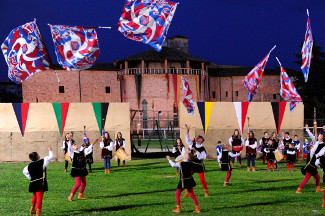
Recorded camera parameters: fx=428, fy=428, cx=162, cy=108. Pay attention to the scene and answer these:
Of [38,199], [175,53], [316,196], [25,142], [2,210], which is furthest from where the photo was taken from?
[175,53]

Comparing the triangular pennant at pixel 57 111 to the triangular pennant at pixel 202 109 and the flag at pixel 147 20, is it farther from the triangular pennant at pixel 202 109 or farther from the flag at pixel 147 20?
the flag at pixel 147 20

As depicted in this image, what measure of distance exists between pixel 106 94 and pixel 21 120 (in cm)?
3764

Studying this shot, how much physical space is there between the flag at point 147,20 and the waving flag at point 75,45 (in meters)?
2.01

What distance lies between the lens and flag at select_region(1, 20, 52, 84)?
48.8 feet

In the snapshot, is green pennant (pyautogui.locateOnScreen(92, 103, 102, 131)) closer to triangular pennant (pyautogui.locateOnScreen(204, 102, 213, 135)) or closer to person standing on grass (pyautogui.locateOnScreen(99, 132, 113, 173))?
person standing on grass (pyautogui.locateOnScreen(99, 132, 113, 173))

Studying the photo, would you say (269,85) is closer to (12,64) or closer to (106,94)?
(106,94)

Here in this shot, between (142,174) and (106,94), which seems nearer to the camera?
(142,174)

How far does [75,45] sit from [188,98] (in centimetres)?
888

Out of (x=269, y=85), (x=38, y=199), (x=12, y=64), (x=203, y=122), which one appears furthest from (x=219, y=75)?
(x=38, y=199)

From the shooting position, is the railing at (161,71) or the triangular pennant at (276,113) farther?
the railing at (161,71)

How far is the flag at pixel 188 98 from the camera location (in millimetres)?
21506

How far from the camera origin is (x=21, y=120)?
24078mm

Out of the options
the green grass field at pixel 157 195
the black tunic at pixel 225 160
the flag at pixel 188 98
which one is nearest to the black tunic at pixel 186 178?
the green grass field at pixel 157 195

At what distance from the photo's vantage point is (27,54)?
1488 cm
